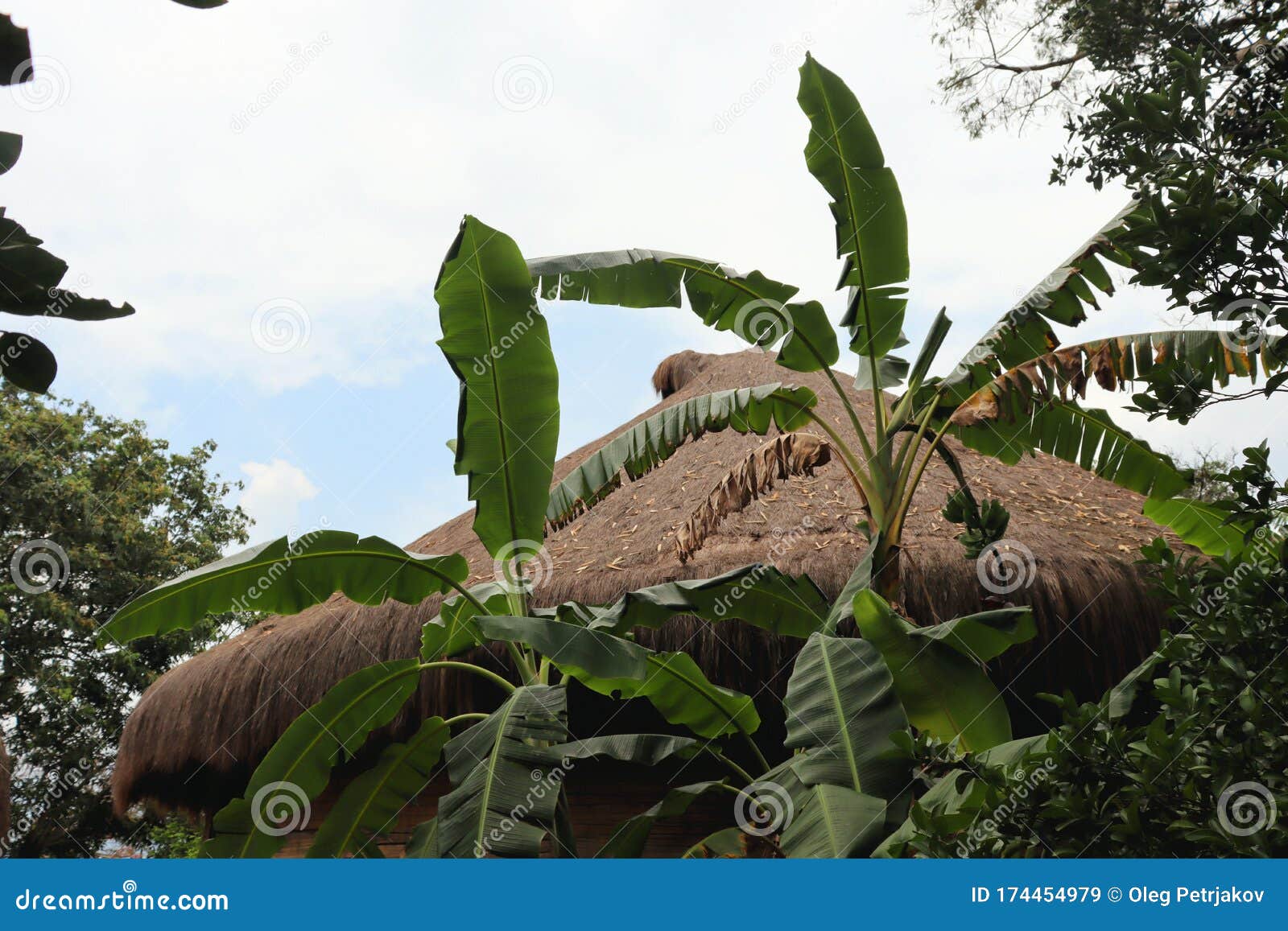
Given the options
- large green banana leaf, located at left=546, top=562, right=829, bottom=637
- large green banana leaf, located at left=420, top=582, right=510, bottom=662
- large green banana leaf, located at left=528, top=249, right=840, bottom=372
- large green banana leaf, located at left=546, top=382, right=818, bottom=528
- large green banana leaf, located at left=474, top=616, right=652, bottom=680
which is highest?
large green banana leaf, located at left=528, top=249, right=840, bottom=372

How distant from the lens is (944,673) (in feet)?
9.21

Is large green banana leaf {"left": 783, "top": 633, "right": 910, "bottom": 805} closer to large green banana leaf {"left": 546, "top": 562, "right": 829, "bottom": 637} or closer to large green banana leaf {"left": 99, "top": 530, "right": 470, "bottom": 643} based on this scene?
large green banana leaf {"left": 546, "top": 562, "right": 829, "bottom": 637}

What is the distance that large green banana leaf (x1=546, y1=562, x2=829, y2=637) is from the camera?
3.12 m

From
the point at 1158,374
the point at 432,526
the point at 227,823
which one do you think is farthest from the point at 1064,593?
the point at 432,526

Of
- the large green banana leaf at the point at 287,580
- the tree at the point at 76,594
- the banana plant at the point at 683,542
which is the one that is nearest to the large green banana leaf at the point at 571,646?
the banana plant at the point at 683,542

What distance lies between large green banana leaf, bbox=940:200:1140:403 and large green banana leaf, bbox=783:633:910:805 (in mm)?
1267

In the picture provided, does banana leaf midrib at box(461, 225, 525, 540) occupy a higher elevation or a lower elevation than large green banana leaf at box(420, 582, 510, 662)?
higher

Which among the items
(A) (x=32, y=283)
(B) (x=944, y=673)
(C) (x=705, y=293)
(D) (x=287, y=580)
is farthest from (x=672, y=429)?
(A) (x=32, y=283)

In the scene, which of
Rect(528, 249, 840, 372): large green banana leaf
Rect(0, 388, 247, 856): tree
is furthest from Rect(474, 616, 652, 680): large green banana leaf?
Rect(0, 388, 247, 856): tree

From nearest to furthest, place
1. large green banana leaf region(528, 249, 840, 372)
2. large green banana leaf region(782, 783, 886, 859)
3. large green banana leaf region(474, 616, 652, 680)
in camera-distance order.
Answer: large green banana leaf region(782, 783, 886, 859) → large green banana leaf region(474, 616, 652, 680) → large green banana leaf region(528, 249, 840, 372)

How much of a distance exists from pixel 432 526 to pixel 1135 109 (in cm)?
674

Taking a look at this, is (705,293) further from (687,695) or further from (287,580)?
(287,580)

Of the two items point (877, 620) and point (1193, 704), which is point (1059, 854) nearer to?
point (1193, 704)

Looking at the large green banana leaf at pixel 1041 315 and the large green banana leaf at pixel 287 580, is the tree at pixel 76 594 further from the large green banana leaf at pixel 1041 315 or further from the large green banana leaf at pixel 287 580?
the large green banana leaf at pixel 1041 315
